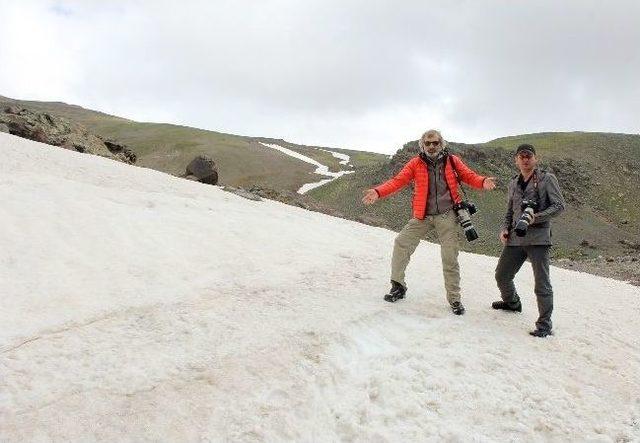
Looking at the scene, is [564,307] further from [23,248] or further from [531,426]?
[23,248]

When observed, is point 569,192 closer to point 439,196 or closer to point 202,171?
point 202,171

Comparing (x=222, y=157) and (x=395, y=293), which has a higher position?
(x=222, y=157)

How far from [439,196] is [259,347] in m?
4.16

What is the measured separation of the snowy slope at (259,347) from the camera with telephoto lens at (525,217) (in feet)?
5.54

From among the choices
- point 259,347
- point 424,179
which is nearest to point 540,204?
point 424,179

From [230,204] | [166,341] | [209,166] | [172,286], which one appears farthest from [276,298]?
[209,166]

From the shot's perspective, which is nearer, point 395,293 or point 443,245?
point 443,245

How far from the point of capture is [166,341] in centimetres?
707

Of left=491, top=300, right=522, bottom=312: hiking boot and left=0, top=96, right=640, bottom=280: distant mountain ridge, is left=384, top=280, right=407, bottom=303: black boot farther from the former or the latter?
left=0, top=96, right=640, bottom=280: distant mountain ridge

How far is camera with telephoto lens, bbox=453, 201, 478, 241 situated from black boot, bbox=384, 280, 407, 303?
1.63 m

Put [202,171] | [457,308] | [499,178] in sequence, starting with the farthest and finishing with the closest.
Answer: [499,178], [202,171], [457,308]

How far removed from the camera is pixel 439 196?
9.23 meters

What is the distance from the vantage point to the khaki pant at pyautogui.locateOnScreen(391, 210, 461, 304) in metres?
9.10

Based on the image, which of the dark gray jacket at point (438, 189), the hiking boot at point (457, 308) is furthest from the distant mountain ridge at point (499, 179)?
the hiking boot at point (457, 308)
